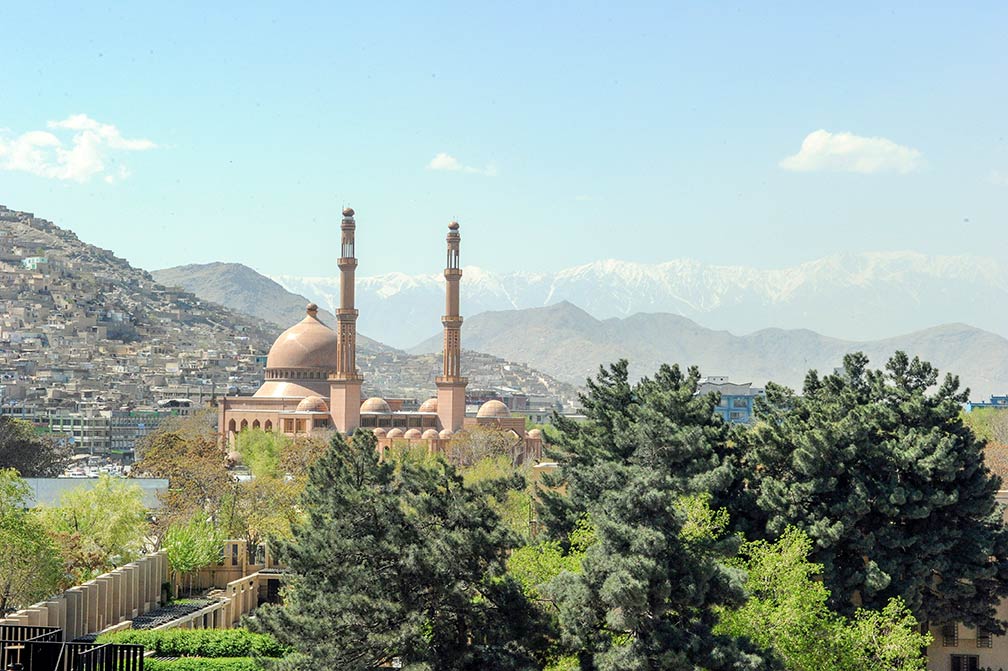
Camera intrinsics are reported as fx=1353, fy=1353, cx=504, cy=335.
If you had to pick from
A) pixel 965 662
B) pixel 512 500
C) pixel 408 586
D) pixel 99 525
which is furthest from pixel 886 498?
pixel 99 525

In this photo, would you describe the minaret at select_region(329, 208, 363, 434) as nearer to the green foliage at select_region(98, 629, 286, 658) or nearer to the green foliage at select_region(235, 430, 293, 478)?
the green foliage at select_region(235, 430, 293, 478)

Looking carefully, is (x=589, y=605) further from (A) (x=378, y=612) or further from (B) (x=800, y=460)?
(B) (x=800, y=460)

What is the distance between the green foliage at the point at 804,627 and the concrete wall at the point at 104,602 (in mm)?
16196

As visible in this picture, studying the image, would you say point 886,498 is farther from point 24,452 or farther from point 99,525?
point 24,452

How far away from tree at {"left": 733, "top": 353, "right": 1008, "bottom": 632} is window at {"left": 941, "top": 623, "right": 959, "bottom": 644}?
165 cm

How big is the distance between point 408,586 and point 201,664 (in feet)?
30.3

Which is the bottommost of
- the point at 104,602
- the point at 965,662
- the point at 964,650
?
the point at 965,662

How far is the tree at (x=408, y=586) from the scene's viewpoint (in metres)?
26.2

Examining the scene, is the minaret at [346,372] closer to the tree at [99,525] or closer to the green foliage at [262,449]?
the green foliage at [262,449]

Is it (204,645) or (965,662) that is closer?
(204,645)

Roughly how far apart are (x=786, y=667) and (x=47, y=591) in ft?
65.7

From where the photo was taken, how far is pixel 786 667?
28.0 metres

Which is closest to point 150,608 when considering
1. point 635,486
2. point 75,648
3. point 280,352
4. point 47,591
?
point 47,591

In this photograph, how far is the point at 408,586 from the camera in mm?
26625
